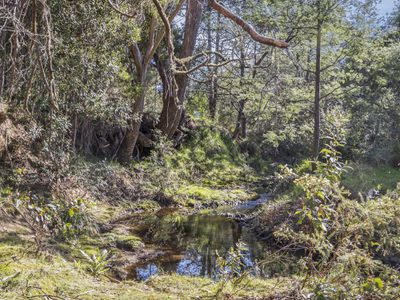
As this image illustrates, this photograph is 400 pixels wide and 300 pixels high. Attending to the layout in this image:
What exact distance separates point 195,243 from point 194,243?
0.02 m

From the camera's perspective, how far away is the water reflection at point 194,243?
6215 mm

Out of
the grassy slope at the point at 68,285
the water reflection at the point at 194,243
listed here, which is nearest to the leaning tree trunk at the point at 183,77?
the water reflection at the point at 194,243

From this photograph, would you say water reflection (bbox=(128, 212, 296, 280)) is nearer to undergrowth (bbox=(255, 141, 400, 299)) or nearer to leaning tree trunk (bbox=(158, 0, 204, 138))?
undergrowth (bbox=(255, 141, 400, 299))

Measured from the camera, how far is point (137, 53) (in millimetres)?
11242

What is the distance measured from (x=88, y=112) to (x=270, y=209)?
4.60 meters

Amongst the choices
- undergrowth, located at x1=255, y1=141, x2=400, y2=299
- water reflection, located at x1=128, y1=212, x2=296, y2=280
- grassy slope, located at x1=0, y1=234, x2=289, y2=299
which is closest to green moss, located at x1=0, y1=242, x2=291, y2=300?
grassy slope, located at x1=0, y1=234, x2=289, y2=299

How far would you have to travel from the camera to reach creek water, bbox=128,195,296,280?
620cm

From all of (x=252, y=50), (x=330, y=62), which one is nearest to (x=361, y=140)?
(x=252, y=50)

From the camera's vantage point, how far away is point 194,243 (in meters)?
7.94

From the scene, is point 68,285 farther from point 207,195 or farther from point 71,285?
point 207,195

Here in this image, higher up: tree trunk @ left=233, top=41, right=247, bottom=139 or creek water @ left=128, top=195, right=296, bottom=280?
tree trunk @ left=233, top=41, right=247, bottom=139

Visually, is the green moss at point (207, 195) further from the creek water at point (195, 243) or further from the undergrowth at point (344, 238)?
the undergrowth at point (344, 238)

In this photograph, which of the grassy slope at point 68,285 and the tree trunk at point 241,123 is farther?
the tree trunk at point 241,123

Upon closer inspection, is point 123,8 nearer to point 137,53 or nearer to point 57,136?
point 57,136
